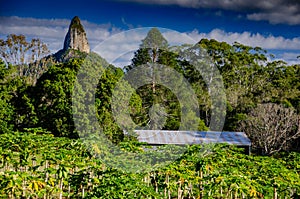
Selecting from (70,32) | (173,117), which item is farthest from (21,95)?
(70,32)

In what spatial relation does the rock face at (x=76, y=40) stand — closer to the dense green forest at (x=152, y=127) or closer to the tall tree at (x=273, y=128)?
the dense green forest at (x=152, y=127)

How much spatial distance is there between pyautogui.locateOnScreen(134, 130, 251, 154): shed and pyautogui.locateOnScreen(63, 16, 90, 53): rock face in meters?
27.1

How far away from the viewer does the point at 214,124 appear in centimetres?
2352

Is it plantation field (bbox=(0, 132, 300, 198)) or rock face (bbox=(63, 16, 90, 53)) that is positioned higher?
rock face (bbox=(63, 16, 90, 53))

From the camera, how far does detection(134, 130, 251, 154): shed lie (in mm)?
16828

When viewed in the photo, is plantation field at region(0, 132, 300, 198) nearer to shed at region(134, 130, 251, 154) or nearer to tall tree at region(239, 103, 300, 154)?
shed at region(134, 130, 251, 154)

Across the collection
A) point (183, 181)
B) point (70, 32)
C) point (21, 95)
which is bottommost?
point (183, 181)

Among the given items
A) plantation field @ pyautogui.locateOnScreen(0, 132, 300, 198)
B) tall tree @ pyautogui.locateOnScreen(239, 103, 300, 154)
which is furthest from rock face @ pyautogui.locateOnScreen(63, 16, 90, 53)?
plantation field @ pyautogui.locateOnScreen(0, 132, 300, 198)

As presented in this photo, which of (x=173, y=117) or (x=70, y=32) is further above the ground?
(x=70, y=32)

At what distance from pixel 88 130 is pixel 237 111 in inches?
461

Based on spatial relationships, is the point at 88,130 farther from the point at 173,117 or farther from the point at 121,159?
the point at 121,159

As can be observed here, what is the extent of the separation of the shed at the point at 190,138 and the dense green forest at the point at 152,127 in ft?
3.81

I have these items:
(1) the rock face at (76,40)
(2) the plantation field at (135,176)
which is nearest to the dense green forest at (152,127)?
(2) the plantation field at (135,176)

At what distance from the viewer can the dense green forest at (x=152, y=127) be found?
7.30 meters
